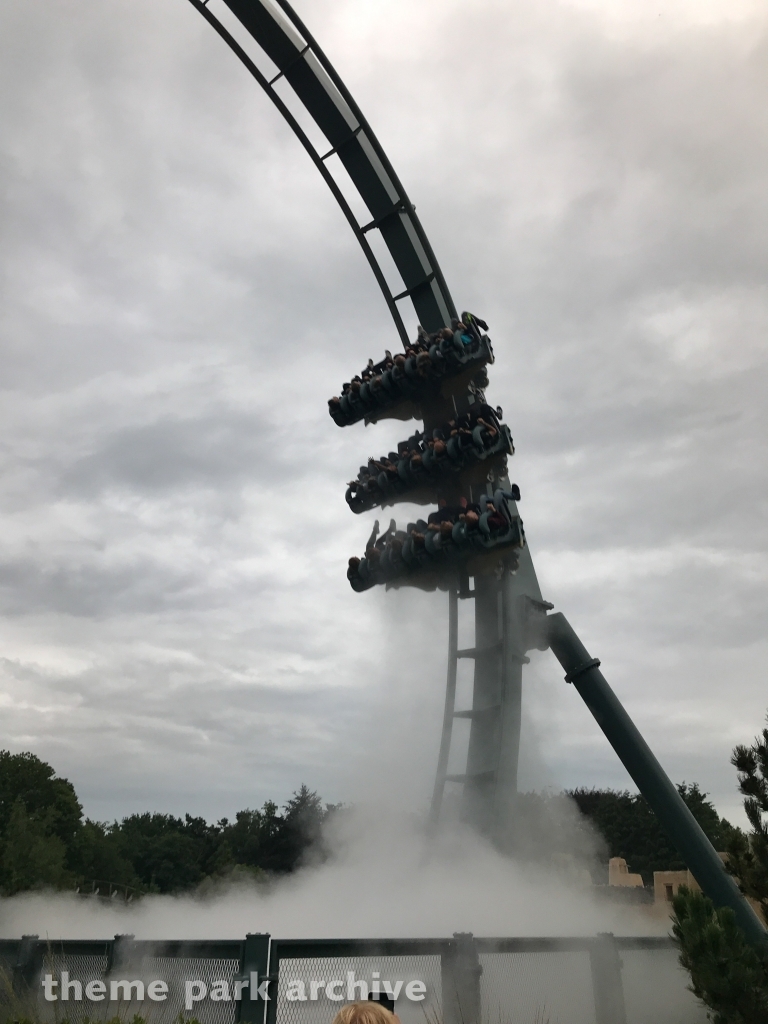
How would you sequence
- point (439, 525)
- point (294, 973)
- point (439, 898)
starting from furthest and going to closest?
point (439, 525), point (439, 898), point (294, 973)

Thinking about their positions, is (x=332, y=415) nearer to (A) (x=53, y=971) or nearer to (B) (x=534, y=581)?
(B) (x=534, y=581)

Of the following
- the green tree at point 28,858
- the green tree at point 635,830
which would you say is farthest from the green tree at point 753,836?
the green tree at point 635,830

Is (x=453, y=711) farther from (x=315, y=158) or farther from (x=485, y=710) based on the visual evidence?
(x=315, y=158)

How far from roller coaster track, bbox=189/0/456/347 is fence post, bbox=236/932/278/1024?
1419cm

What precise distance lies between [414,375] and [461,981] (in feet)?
38.4

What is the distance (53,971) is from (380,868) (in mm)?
10183

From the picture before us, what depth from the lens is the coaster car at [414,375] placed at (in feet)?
53.8

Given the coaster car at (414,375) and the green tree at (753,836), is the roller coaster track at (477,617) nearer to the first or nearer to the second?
the coaster car at (414,375)

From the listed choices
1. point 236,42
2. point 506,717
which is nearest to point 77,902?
point 506,717

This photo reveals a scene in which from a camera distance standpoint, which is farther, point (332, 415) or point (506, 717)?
point (332, 415)

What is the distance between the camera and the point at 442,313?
60.5ft

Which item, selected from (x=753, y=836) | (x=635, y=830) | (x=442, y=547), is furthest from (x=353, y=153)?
(x=635, y=830)

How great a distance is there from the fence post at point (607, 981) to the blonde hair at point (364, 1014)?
5.74 m

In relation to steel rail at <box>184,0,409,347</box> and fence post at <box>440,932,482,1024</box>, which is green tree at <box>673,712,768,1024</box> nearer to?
fence post at <box>440,932,482,1024</box>
